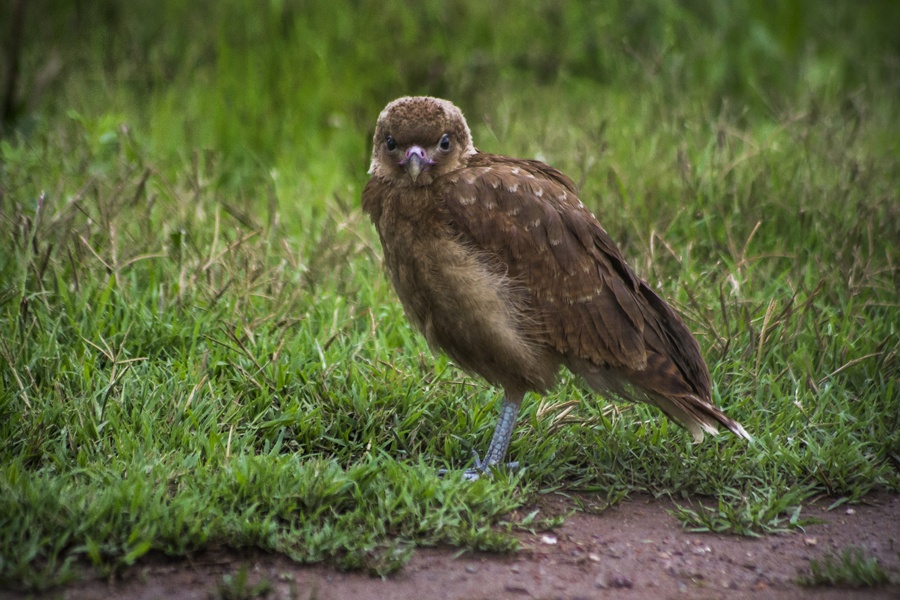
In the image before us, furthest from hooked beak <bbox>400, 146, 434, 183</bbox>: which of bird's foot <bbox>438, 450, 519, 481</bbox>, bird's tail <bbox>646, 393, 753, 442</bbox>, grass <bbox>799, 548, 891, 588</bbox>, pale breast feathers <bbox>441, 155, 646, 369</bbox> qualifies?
grass <bbox>799, 548, 891, 588</bbox>

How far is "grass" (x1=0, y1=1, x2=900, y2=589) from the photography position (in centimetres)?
342

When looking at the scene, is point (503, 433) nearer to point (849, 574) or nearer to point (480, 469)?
point (480, 469)

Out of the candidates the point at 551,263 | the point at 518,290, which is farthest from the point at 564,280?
the point at 518,290

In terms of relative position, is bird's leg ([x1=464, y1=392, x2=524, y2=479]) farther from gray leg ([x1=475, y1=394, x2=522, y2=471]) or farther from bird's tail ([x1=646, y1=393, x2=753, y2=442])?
bird's tail ([x1=646, y1=393, x2=753, y2=442])

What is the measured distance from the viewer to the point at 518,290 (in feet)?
12.5

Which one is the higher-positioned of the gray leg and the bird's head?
the bird's head

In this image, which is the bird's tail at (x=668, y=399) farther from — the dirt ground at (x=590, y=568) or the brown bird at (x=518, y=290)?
the dirt ground at (x=590, y=568)

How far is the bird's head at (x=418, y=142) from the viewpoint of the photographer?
3.92m

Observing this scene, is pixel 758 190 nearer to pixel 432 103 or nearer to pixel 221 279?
pixel 432 103

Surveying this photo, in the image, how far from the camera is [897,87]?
302 inches

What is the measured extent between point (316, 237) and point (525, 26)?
3321mm

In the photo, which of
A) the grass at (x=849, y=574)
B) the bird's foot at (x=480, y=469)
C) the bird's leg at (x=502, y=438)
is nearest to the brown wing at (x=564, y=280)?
the bird's leg at (x=502, y=438)

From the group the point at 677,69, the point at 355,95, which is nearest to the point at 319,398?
the point at 355,95

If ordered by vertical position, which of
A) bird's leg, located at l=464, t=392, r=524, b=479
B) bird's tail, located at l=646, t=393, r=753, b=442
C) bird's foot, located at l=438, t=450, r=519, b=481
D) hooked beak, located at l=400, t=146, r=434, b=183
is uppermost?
hooked beak, located at l=400, t=146, r=434, b=183
